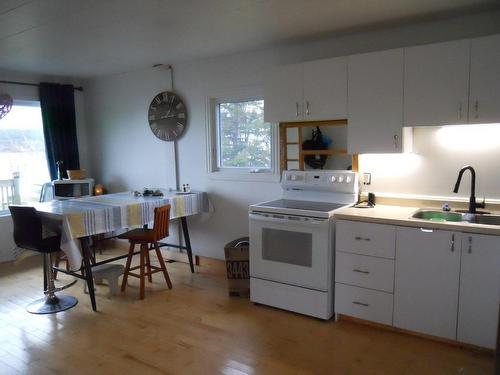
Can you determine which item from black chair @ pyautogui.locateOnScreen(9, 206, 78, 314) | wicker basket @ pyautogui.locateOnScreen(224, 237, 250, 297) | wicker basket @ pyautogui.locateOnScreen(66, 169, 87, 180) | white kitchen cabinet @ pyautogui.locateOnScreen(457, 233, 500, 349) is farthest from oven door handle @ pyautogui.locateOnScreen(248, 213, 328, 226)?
wicker basket @ pyautogui.locateOnScreen(66, 169, 87, 180)

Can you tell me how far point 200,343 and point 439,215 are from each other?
201 centimetres

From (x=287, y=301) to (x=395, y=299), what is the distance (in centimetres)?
83

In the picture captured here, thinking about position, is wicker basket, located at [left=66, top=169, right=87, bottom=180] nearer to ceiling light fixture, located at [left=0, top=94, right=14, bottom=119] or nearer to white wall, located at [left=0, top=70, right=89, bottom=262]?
white wall, located at [left=0, top=70, right=89, bottom=262]

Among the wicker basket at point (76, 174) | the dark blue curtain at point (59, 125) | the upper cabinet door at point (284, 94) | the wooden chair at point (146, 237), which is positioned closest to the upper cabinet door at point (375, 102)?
the upper cabinet door at point (284, 94)

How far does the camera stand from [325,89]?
324cm

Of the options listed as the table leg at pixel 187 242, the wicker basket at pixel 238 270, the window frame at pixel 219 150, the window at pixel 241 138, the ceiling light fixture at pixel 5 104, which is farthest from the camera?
the ceiling light fixture at pixel 5 104

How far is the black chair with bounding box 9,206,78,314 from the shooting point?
318 centimetres

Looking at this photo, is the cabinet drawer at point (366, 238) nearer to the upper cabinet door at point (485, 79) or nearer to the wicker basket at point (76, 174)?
the upper cabinet door at point (485, 79)

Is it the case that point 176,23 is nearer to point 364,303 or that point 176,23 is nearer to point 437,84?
point 437,84

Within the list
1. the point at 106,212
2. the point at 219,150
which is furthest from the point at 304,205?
the point at 106,212

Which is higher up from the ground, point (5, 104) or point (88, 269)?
point (5, 104)

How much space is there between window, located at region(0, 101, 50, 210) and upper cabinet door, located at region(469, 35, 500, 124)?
486cm

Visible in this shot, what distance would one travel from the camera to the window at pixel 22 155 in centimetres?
488

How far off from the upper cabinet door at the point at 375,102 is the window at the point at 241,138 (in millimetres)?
987
